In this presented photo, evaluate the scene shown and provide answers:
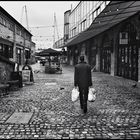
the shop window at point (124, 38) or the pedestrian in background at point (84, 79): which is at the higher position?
the shop window at point (124, 38)

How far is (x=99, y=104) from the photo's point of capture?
7.88 m

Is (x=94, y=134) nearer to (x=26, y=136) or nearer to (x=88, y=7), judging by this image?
(x=26, y=136)

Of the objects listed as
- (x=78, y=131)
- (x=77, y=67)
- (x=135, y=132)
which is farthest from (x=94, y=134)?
(x=77, y=67)

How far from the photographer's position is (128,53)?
1631cm

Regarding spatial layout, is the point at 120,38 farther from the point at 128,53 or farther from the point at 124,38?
the point at 128,53

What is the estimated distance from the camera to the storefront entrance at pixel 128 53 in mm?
15176

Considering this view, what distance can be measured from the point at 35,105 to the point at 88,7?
24.6m

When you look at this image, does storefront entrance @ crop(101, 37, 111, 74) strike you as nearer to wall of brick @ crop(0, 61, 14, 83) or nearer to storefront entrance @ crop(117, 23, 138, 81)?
storefront entrance @ crop(117, 23, 138, 81)

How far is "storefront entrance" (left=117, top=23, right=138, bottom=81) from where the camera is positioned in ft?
49.8

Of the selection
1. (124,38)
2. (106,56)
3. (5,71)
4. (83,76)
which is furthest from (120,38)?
(83,76)

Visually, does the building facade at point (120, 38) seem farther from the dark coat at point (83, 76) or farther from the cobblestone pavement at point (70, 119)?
the cobblestone pavement at point (70, 119)

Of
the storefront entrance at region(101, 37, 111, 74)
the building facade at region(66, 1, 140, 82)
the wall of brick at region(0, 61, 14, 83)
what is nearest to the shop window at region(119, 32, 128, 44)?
the building facade at region(66, 1, 140, 82)

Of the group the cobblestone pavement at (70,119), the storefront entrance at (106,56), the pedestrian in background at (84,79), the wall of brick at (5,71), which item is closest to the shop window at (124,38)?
the storefront entrance at (106,56)

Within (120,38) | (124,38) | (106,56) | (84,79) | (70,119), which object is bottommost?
(70,119)
